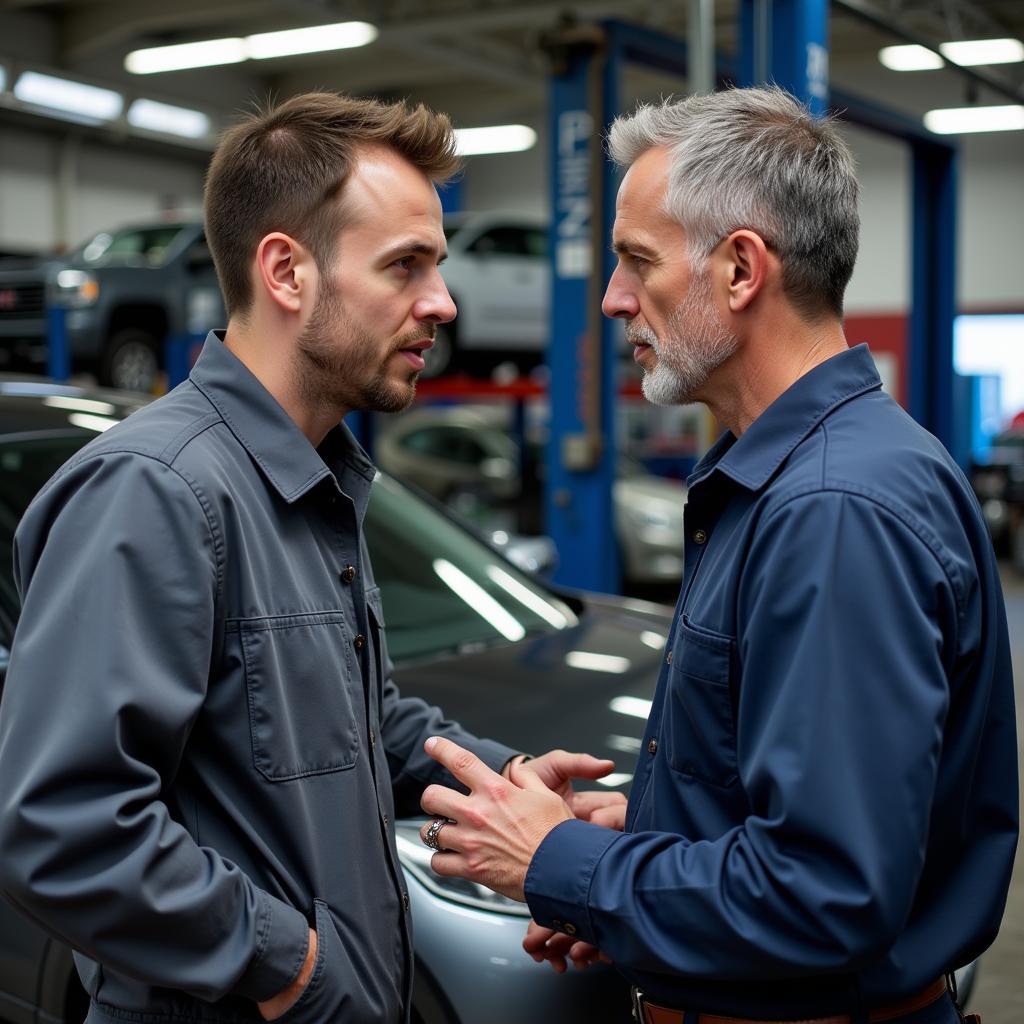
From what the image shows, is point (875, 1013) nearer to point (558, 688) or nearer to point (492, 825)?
point (492, 825)

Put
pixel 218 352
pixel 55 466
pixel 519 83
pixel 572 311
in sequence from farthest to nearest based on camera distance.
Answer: pixel 519 83 → pixel 572 311 → pixel 55 466 → pixel 218 352

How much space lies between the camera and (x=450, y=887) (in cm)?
198

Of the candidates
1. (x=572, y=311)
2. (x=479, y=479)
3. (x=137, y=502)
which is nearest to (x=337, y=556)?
(x=137, y=502)

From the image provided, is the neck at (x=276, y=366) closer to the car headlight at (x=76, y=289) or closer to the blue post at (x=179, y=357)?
the blue post at (x=179, y=357)

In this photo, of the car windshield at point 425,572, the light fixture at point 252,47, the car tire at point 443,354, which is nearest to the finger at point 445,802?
the car windshield at point 425,572

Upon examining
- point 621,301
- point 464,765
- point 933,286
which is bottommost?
point 464,765

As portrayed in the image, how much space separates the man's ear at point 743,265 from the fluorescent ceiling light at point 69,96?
1608cm

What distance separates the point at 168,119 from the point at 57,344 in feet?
35.1

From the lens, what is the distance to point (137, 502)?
1.24 meters

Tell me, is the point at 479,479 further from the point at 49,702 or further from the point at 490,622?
the point at 49,702

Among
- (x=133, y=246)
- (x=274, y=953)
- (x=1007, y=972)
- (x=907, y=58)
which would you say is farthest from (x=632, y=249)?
(x=907, y=58)

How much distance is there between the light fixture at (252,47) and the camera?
14055 mm

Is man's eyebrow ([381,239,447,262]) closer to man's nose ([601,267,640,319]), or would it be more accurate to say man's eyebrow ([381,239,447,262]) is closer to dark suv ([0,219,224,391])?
man's nose ([601,267,640,319])

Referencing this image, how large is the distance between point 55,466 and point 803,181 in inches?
73.2
